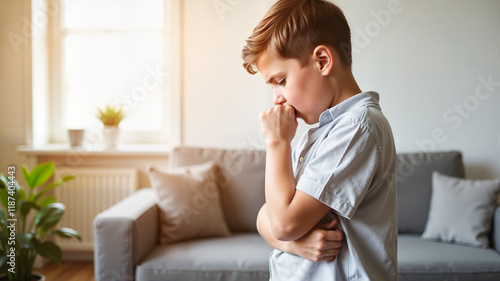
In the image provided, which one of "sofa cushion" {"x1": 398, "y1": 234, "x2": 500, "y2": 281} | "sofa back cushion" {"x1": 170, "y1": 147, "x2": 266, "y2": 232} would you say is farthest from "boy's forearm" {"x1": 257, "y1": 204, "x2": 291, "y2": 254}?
"sofa back cushion" {"x1": 170, "y1": 147, "x2": 266, "y2": 232}

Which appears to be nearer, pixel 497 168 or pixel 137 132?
pixel 497 168

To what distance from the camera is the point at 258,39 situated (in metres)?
0.86

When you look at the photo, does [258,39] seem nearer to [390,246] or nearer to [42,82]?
[390,246]

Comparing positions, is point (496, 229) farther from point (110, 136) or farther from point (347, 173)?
point (110, 136)

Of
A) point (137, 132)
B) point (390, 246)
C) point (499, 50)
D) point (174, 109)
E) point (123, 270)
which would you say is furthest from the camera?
point (137, 132)

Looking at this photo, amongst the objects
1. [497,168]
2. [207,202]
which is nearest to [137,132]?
[207,202]

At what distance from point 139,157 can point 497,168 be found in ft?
7.62

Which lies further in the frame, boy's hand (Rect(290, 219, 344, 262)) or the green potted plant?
the green potted plant

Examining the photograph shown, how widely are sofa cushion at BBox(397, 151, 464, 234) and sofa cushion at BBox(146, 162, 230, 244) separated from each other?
99cm

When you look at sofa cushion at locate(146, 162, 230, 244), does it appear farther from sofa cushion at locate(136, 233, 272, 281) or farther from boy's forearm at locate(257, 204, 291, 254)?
boy's forearm at locate(257, 204, 291, 254)

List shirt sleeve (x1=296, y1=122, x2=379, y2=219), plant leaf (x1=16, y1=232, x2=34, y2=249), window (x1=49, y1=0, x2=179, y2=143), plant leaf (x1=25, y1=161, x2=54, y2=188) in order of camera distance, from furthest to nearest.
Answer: window (x1=49, y1=0, x2=179, y2=143) → plant leaf (x1=25, y1=161, x2=54, y2=188) → plant leaf (x1=16, y1=232, x2=34, y2=249) → shirt sleeve (x1=296, y1=122, x2=379, y2=219)

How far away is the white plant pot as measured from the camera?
2918 millimetres

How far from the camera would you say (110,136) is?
2928 mm

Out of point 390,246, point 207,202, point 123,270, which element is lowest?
point 123,270
